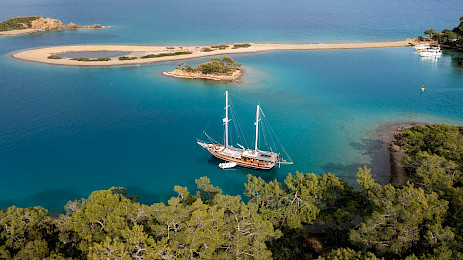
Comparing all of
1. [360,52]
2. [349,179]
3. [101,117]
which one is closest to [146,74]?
[101,117]

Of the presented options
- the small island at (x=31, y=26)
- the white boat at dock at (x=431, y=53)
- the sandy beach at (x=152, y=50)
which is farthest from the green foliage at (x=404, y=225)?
the small island at (x=31, y=26)

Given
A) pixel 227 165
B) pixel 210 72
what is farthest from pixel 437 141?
pixel 210 72

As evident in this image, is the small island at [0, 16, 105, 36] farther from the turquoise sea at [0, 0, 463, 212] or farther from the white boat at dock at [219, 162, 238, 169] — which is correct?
the white boat at dock at [219, 162, 238, 169]

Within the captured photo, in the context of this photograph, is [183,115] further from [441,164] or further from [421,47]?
[421,47]

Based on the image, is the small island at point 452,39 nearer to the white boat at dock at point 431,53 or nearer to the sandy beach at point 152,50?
the sandy beach at point 152,50

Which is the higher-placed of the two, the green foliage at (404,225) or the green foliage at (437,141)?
the green foliage at (437,141)

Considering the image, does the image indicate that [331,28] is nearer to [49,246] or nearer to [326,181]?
[326,181]
